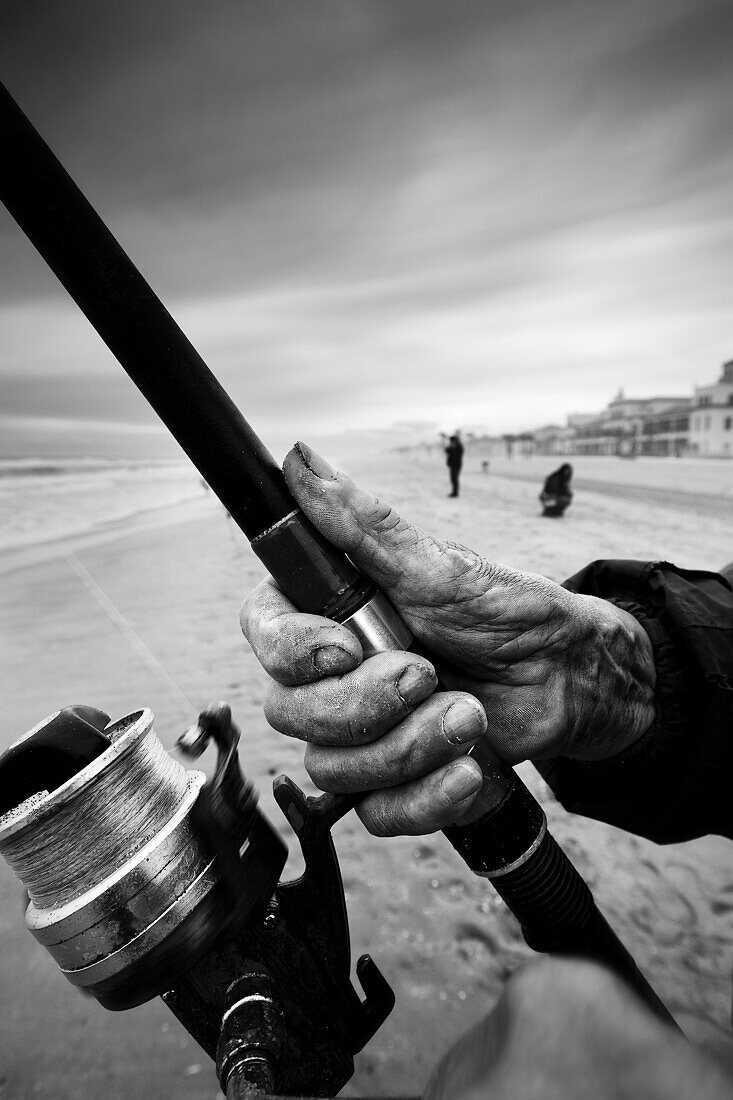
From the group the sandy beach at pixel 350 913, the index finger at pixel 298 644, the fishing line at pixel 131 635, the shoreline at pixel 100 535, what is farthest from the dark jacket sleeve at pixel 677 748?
the shoreline at pixel 100 535

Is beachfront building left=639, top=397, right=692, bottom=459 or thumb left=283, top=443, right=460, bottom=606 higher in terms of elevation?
thumb left=283, top=443, right=460, bottom=606

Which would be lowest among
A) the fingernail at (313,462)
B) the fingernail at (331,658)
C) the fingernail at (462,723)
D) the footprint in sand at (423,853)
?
the footprint in sand at (423,853)

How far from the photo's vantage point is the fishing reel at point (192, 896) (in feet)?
3.58

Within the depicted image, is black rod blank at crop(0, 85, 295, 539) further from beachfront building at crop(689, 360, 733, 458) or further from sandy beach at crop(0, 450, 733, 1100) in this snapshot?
beachfront building at crop(689, 360, 733, 458)

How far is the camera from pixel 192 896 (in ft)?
3.75

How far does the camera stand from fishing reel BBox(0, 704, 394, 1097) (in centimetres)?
109

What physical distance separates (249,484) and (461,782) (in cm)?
76

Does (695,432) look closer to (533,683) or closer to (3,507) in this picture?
(3,507)

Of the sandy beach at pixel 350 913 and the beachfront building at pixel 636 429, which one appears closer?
the sandy beach at pixel 350 913

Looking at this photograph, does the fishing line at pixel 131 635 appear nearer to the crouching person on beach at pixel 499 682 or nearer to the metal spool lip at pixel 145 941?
the crouching person on beach at pixel 499 682

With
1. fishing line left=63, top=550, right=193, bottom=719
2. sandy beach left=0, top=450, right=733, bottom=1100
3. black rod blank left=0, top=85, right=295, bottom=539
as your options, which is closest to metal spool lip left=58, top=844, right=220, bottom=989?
black rod blank left=0, top=85, right=295, bottom=539

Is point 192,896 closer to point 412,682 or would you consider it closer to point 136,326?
point 412,682

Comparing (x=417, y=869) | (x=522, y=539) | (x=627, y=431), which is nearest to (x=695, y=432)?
(x=627, y=431)

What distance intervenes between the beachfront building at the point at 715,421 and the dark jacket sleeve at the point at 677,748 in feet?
199
